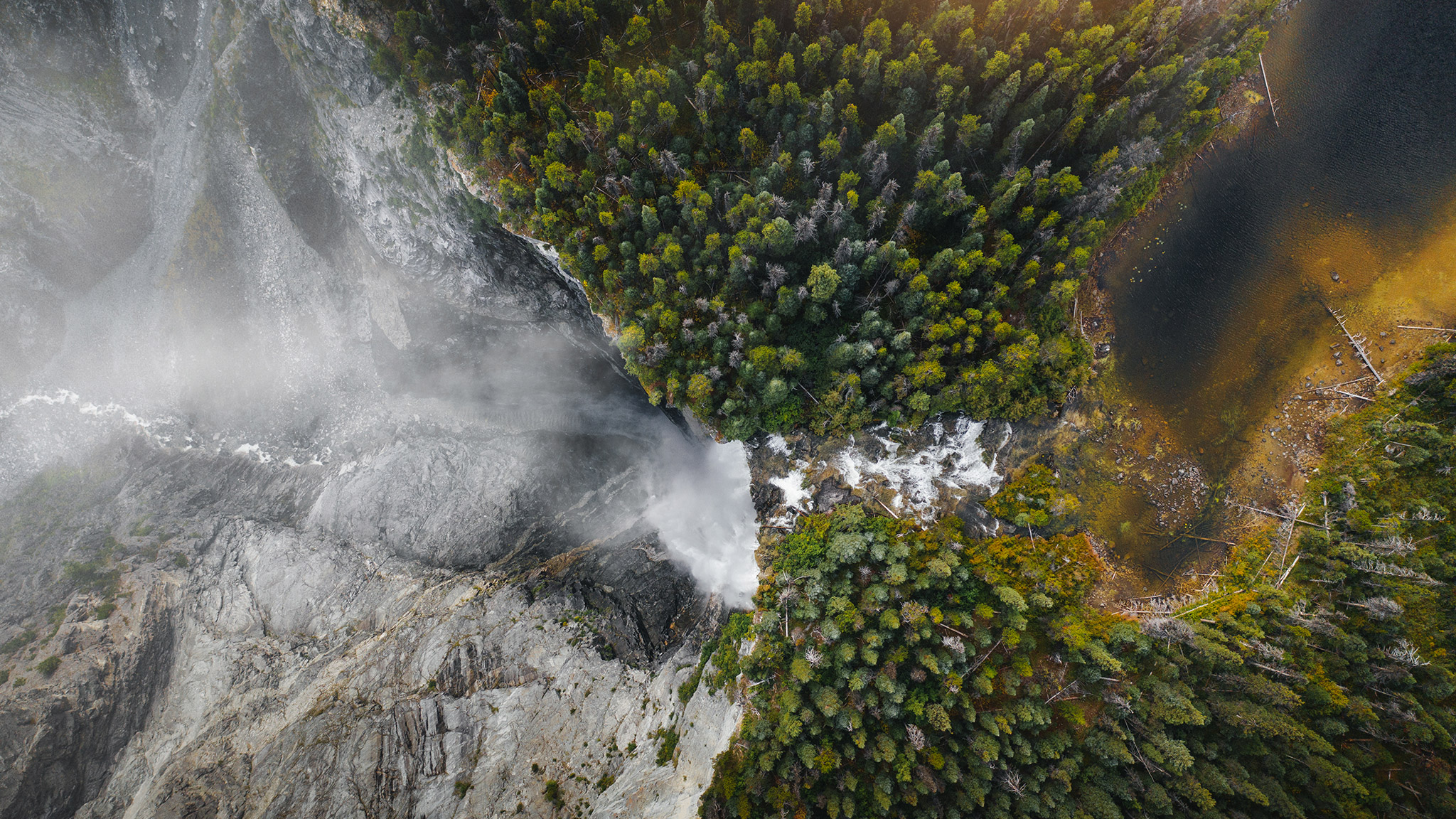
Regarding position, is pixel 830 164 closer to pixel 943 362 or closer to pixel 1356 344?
pixel 943 362

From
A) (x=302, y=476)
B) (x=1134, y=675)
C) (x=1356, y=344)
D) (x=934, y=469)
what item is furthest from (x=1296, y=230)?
(x=302, y=476)

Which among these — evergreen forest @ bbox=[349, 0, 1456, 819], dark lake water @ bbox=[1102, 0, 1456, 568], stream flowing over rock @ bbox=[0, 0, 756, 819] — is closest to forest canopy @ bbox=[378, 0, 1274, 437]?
evergreen forest @ bbox=[349, 0, 1456, 819]

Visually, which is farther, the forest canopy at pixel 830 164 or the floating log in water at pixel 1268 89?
the floating log in water at pixel 1268 89

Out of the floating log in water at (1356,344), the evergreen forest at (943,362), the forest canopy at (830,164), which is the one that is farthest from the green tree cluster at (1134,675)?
the forest canopy at (830,164)

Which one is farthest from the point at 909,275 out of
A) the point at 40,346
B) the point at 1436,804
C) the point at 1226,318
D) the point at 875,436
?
the point at 40,346

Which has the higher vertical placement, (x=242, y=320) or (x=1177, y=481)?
(x=242, y=320)

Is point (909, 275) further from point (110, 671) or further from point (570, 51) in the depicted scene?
point (110, 671)

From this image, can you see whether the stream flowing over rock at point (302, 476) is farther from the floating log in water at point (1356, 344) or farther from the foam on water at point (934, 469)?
the floating log in water at point (1356, 344)
